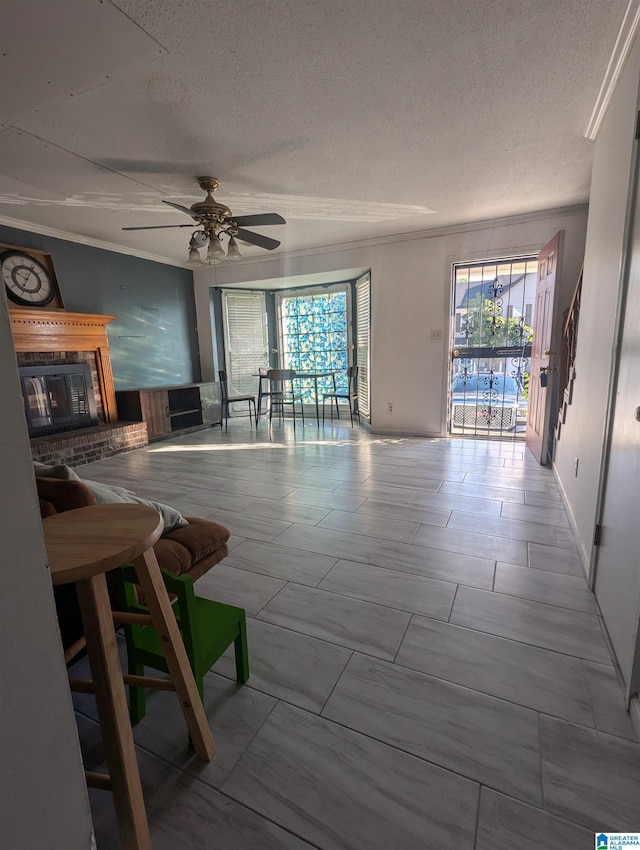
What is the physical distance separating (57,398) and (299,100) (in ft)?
12.4

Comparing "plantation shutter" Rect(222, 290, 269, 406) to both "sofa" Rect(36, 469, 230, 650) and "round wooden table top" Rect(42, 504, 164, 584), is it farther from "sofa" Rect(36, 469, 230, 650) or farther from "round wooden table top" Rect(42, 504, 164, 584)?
"round wooden table top" Rect(42, 504, 164, 584)

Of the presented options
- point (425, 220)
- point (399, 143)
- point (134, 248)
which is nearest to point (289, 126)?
point (399, 143)

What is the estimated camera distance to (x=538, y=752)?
3.57 ft

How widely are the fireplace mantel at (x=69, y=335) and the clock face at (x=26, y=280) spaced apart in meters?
0.24

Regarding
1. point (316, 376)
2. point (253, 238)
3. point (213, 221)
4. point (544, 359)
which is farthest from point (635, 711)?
point (316, 376)

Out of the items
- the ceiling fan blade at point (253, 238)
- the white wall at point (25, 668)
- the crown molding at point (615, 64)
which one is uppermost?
the crown molding at point (615, 64)

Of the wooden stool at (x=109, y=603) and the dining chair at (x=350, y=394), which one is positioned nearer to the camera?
the wooden stool at (x=109, y=603)

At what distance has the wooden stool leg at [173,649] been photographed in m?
0.95

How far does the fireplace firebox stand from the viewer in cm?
394

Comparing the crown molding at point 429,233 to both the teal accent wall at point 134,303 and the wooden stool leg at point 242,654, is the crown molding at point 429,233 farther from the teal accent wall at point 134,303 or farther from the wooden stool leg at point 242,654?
the wooden stool leg at point 242,654

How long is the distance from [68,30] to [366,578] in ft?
8.93

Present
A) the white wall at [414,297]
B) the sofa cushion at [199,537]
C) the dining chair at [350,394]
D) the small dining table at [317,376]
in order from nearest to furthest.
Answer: the sofa cushion at [199,537] → the white wall at [414,297] → the small dining table at [317,376] → the dining chair at [350,394]

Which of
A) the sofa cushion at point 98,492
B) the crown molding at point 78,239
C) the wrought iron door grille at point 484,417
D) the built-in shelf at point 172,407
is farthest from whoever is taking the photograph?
the wrought iron door grille at point 484,417

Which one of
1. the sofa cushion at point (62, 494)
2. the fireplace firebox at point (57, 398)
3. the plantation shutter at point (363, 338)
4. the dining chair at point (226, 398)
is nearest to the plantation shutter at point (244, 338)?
the dining chair at point (226, 398)
